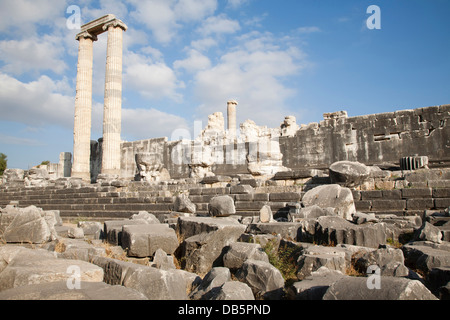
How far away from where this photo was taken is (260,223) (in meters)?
5.38

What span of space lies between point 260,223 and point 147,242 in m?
1.88

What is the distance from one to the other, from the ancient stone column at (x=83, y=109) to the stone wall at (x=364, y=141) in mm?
9779

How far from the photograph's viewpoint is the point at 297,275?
3553 millimetres

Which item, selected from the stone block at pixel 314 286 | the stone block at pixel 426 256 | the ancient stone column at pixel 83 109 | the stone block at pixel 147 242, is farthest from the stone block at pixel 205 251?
the ancient stone column at pixel 83 109

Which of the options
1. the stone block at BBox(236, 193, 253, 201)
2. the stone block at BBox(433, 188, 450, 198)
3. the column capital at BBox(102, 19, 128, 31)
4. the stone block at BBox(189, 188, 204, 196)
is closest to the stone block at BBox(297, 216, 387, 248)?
the stone block at BBox(433, 188, 450, 198)

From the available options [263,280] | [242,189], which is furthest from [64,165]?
[263,280]

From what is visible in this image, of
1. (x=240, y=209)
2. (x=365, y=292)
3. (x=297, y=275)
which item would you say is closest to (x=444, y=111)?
(x=240, y=209)

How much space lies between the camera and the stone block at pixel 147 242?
15.0 ft

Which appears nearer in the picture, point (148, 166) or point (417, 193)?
point (417, 193)

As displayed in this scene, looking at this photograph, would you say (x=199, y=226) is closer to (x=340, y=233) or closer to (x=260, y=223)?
(x=260, y=223)

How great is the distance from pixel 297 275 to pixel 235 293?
120 cm

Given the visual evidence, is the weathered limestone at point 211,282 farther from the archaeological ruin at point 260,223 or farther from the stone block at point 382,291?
the stone block at point 382,291

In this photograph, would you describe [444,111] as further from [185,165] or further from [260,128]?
[185,165]
